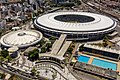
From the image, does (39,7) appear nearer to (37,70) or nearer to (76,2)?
(76,2)

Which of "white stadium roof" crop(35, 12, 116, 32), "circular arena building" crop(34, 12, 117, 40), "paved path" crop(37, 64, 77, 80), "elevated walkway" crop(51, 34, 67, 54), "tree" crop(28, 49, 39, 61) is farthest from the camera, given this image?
"white stadium roof" crop(35, 12, 116, 32)

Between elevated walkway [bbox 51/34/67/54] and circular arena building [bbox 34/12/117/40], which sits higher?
circular arena building [bbox 34/12/117/40]

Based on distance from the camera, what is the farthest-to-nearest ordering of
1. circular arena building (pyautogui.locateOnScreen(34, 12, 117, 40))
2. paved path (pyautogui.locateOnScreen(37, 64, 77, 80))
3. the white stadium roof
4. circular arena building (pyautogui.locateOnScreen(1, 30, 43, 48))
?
the white stadium roof
circular arena building (pyautogui.locateOnScreen(34, 12, 117, 40))
circular arena building (pyautogui.locateOnScreen(1, 30, 43, 48))
paved path (pyautogui.locateOnScreen(37, 64, 77, 80))

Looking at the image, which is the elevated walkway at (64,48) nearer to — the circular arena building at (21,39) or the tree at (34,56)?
the tree at (34,56)

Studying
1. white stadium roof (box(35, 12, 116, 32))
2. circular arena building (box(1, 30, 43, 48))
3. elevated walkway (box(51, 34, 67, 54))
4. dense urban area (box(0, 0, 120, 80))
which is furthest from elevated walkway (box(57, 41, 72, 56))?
circular arena building (box(1, 30, 43, 48))

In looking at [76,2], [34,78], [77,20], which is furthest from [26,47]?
[76,2]

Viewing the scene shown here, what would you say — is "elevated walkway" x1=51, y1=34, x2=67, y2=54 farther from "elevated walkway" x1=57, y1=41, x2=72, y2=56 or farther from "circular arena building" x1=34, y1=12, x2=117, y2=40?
"circular arena building" x1=34, y1=12, x2=117, y2=40

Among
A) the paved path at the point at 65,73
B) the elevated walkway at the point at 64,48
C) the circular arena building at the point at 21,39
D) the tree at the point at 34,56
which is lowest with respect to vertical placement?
the paved path at the point at 65,73

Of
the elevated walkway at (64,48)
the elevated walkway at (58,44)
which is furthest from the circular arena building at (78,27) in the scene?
the elevated walkway at (64,48)
